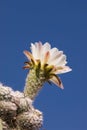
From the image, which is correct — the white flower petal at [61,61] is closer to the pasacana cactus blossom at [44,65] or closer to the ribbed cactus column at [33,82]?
the pasacana cactus blossom at [44,65]

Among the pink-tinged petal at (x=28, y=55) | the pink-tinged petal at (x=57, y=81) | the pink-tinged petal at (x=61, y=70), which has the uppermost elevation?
the pink-tinged petal at (x=28, y=55)

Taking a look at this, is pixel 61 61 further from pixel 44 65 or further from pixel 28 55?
pixel 28 55

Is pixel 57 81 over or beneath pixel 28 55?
beneath

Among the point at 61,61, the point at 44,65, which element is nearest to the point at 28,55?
the point at 44,65

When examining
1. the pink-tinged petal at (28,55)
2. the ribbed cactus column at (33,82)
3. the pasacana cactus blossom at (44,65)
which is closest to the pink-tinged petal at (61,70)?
the pasacana cactus blossom at (44,65)

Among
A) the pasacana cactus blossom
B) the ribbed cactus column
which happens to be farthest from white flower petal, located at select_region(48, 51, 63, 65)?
the ribbed cactus column

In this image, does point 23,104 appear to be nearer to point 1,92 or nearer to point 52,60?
point 1,92

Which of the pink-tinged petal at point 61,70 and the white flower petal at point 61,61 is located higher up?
the white flower petal at point 61,61

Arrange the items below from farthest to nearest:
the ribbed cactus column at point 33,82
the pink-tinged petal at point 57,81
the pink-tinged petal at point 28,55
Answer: the pink-tinged petal at point 28,55
the pink-tinged petal at point 57,81
the ribbed cactus column at point 33,82
